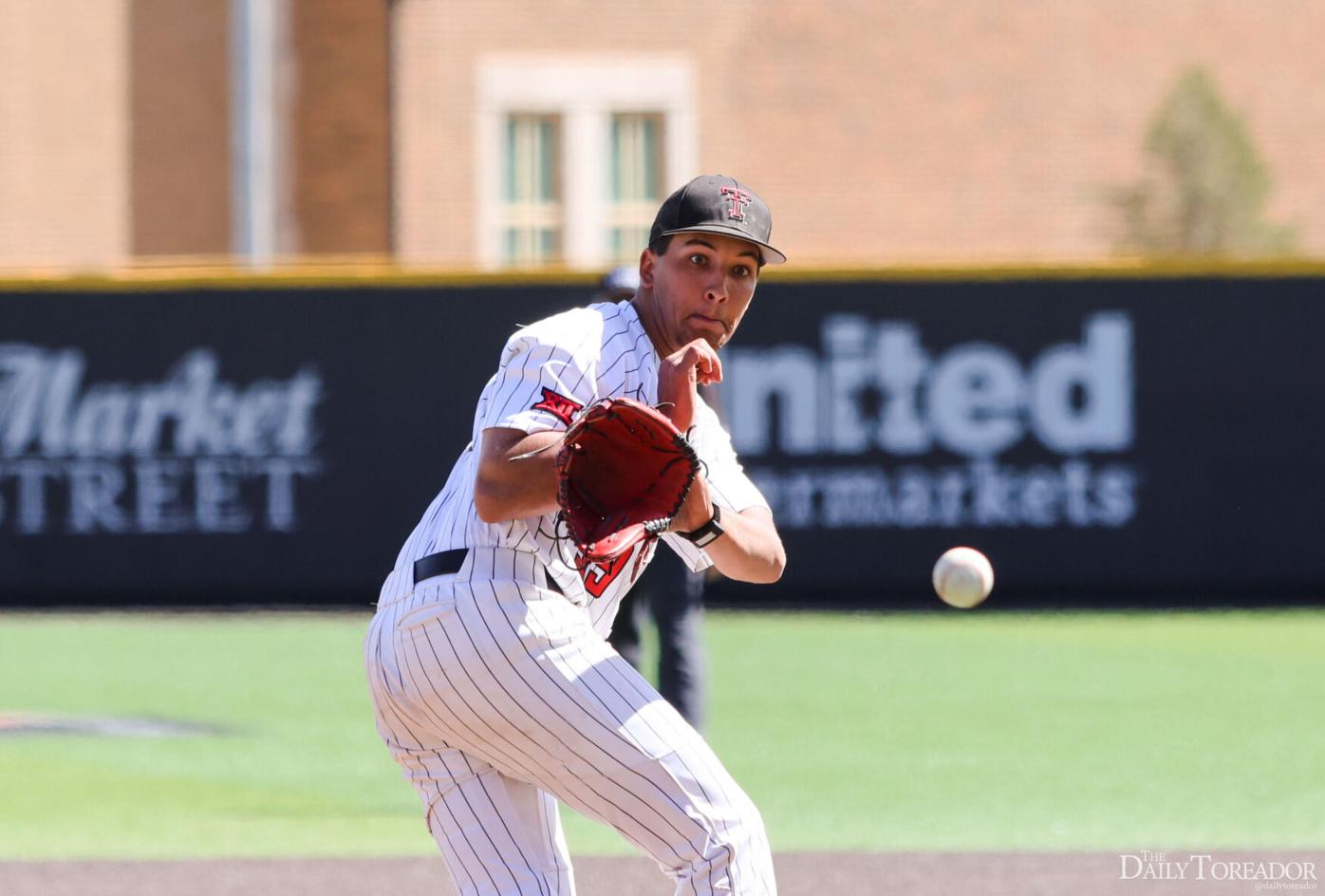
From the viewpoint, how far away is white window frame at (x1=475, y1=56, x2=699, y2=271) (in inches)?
1006

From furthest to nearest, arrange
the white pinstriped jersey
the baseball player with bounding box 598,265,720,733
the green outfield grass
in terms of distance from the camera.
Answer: the baseball player with bounding box 598,265,720,733
the green outfield grass
the white pinstriped jersey

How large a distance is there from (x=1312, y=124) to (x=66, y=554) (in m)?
19.7

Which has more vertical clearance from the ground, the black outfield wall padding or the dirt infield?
the black outfield wall padding

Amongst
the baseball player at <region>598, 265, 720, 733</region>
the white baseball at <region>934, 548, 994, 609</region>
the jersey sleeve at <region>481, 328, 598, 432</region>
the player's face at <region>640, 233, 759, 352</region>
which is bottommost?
the baseball player at <region>598, 265, 720, 733</region>

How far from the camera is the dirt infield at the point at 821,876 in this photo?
249 inches

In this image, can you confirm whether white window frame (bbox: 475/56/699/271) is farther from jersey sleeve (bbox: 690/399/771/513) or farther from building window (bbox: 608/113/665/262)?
jersey sleeve (bbox: 690/399/771/513)

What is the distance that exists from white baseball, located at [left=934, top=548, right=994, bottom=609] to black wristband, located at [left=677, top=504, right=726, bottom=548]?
46.6 inches

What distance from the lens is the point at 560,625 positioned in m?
3.83

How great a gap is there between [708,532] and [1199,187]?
80.3 ft

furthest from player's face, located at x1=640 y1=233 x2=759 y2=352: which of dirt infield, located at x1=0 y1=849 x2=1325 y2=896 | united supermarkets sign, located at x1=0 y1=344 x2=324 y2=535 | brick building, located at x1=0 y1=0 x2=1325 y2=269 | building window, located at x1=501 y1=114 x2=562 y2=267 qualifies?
building window, located at x1=501 y1=114 x2=562 y2=267

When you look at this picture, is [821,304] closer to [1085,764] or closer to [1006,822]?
[1085,764]

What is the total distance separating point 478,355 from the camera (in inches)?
558

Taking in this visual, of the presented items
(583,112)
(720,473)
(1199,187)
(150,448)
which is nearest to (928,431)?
(150,448)

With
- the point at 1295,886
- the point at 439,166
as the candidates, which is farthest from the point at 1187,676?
the point at 439,166
